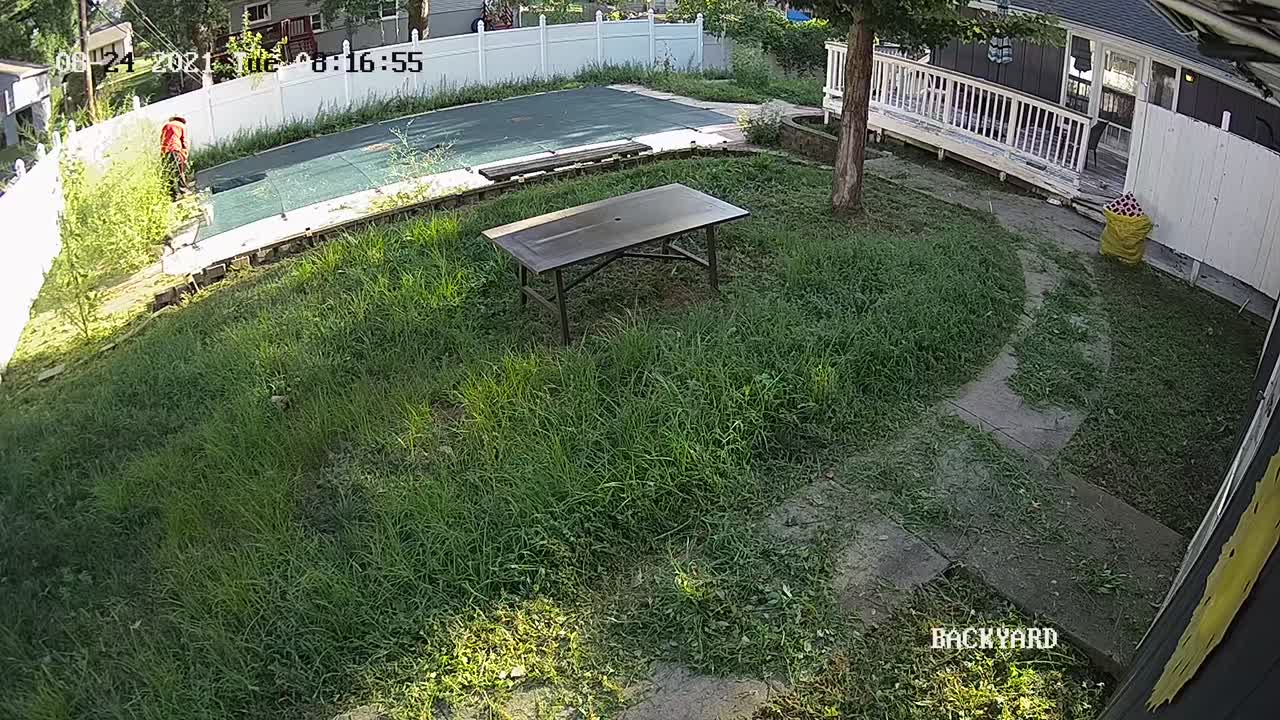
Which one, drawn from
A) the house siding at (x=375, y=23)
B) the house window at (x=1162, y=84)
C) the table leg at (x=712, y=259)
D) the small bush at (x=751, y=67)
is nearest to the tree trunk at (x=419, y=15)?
the house siding at (x=375, y=23)

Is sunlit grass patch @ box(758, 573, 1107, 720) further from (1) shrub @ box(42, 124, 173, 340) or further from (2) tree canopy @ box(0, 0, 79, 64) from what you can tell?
(2) tree canopy @ box(0, 0, 79, 64)

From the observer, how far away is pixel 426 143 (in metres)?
15.7

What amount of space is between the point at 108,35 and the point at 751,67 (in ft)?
60.4

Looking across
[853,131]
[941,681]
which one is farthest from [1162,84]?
[941,681]

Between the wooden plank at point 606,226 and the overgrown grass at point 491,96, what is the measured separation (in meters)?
10.0

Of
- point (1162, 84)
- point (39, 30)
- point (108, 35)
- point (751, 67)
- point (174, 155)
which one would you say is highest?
point (39, 30)

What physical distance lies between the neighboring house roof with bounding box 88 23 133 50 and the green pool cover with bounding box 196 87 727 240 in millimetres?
13167

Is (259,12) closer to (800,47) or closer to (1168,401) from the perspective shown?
(800,47)

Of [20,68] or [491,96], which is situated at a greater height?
[20,68]

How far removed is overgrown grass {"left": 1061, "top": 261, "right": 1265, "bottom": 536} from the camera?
18.8ft

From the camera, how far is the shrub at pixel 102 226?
10.2m

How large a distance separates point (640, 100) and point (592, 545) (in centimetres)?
1476

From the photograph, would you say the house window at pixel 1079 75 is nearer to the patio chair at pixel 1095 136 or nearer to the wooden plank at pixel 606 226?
the patio chair at pixel 1095 136

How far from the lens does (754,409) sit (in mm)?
6047
